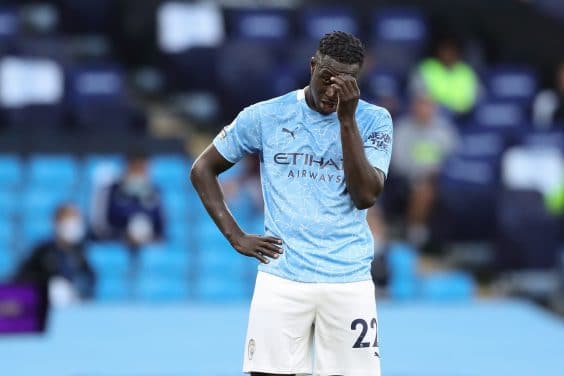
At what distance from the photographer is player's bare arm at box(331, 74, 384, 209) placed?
16.7ft

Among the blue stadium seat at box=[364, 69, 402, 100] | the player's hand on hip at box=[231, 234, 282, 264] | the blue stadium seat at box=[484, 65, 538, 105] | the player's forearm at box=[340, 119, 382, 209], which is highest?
the blue stadium seat at box=[484, 65, 538, 105]

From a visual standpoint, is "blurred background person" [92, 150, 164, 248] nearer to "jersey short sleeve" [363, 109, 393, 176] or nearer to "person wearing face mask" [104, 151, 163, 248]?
"person wearing face mask" [104, 151, 163, 248]

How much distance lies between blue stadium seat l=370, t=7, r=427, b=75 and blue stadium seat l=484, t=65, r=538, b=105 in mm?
837

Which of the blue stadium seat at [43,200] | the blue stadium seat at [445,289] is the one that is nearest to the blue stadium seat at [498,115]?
the blue stadium seat at [445,289]

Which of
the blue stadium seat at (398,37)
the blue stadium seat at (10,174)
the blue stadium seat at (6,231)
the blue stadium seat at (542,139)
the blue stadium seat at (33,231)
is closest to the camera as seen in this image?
the blue stadium seat at (33,231)

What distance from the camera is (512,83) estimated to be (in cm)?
1535

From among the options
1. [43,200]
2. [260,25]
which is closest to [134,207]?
[43,200]

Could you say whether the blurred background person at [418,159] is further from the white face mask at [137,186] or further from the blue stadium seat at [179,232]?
the white face mask at [137,186]

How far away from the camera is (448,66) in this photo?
14.9 m

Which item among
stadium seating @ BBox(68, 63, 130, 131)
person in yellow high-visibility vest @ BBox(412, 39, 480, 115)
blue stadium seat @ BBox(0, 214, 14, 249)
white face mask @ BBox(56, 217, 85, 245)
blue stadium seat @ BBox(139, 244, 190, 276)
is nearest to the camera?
white face mask @ BBox(56, 217, 85, 245)

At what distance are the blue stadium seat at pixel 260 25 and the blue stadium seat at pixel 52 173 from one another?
9.31 ft

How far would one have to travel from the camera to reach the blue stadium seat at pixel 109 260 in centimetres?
1162

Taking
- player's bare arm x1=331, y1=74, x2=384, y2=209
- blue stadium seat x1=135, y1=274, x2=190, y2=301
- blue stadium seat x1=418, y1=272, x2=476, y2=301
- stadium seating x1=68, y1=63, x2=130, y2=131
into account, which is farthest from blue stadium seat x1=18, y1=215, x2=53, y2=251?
player's bare arm x1=331, y1=74, x2=384, y2=209

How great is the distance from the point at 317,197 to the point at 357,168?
0.26 m
